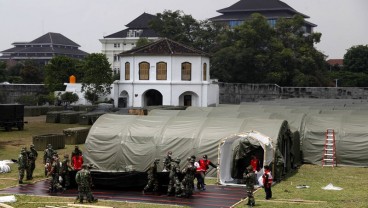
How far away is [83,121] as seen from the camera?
5500 cm

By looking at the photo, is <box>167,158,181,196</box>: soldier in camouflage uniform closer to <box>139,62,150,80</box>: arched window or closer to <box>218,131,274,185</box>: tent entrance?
<box>218,131,274,185</box>: tent entrance

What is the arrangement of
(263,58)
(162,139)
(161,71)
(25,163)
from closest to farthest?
1. (25,163)
2. (162,139)
3. (161,71)
4. (263,58)

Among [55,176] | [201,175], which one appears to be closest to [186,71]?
[201,175]

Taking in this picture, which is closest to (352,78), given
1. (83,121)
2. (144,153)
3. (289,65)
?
(289,65)

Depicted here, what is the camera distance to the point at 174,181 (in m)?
24.1

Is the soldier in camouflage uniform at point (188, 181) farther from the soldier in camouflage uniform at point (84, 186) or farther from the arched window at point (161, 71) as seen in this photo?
the arched window at point (161, 71)

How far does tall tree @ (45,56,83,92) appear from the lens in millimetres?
81188

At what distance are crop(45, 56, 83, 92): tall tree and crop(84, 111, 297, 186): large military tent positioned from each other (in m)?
50.5

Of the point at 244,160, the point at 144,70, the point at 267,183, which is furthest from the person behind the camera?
the point at 144,70

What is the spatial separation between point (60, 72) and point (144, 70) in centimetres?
1899

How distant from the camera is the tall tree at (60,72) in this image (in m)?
81.2

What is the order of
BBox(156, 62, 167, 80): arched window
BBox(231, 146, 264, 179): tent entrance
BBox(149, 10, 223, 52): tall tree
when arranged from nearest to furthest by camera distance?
BBox(231, 146, 264, 179): tent entrance < BBox(156, 62, 167, 80): arched window < BBox(149, 10, 223, 52): tall tree

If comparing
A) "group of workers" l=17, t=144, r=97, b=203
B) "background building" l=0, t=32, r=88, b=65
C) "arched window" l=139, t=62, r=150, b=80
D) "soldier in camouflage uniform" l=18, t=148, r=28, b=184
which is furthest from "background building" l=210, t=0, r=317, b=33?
"soldier in camouflage uniform" l=18, t=148, r=28, b=184

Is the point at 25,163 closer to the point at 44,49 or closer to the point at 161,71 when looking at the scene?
the point at 161,71
